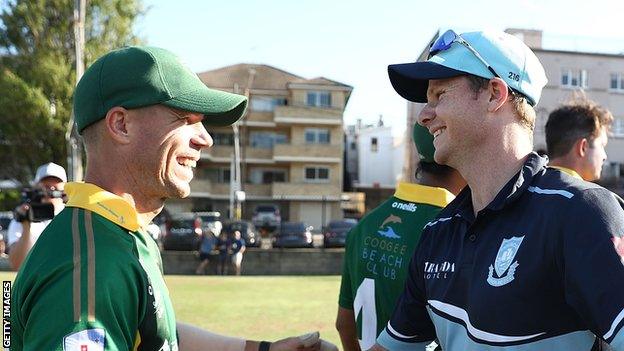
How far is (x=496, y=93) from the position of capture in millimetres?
2402

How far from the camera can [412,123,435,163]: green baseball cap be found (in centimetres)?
390

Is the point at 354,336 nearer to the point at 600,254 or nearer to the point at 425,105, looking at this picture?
the point at 425,105

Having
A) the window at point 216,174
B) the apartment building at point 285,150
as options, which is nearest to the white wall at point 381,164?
the apartment building at point 285,150

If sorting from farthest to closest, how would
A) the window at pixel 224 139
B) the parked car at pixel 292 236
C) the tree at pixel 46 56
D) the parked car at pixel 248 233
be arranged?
the window at pixel 224 139
the tree at pixel 46 56
the parked car at pixel 248 233
the parked car at pixel 292 236

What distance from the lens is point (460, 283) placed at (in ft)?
7.82

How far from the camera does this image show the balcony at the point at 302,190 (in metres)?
50.8

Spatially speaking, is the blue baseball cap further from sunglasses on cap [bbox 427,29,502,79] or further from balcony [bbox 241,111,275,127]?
balcony [bbox 241,111,275,127]

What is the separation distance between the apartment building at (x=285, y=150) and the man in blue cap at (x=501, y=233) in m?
47.6

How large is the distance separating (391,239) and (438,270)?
127 centimetres

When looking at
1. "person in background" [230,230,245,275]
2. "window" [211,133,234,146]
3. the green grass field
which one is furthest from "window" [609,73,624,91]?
the green grass field

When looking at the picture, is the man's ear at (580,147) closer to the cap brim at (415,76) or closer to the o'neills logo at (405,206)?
the o'neills logo at (405,206)

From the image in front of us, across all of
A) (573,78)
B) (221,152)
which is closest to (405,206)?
(573,78)

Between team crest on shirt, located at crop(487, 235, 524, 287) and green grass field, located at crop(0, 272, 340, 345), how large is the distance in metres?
6.38

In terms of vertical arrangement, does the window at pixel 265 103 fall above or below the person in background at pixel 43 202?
below
